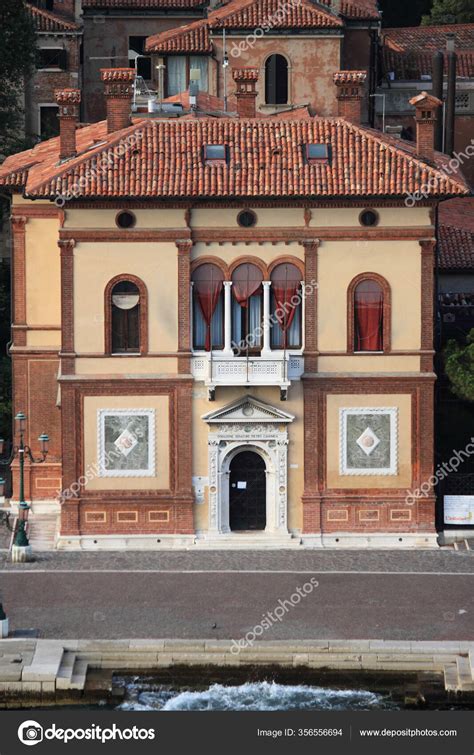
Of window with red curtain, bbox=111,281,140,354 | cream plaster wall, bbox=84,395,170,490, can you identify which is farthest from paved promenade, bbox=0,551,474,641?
window with red curtain, bbox=111,281,140,354

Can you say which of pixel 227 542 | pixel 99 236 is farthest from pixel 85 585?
pixel 99 236

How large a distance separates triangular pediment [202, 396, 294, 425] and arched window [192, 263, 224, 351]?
1.69 m

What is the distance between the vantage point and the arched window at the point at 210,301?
60.0 m

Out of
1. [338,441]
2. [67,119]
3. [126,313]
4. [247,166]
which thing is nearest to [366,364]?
[338,441]

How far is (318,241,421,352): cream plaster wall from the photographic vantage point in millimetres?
59875

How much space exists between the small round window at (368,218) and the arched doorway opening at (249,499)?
279 inches

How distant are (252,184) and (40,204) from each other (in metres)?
7.06

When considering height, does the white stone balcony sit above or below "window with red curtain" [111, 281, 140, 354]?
below

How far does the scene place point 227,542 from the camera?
198ft

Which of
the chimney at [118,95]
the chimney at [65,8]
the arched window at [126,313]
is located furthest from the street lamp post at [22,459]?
the chimney at [65,8]

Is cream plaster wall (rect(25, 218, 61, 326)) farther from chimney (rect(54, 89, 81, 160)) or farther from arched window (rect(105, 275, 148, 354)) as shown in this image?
arched window (rect(105, 275, 148, 354))

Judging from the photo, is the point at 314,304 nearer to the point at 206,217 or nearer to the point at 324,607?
the point at 206,217

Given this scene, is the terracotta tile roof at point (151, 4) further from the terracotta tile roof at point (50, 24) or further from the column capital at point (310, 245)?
the column capital at point (310, 245)

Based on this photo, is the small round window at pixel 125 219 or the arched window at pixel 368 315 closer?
the small round window at pixel 125 219
